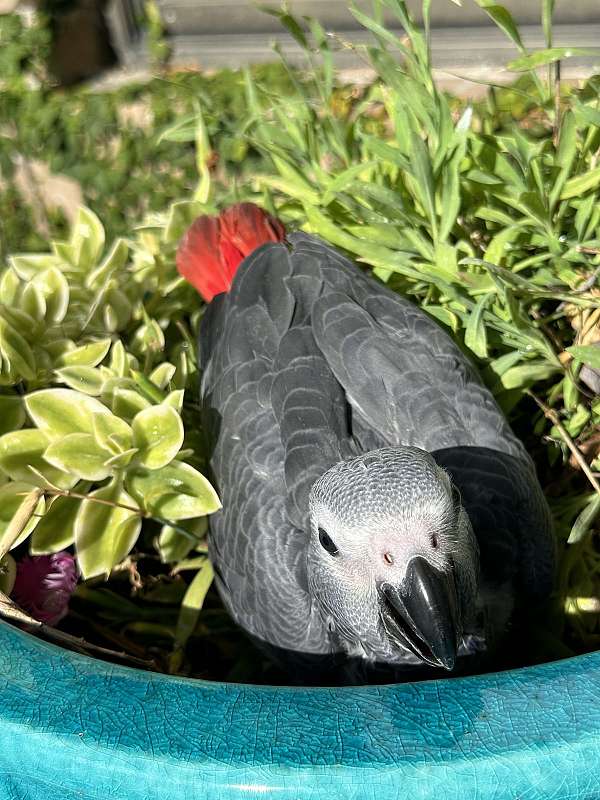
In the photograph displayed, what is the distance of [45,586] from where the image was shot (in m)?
1.06

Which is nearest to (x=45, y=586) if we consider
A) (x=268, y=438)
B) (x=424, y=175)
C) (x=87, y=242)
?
(x=268, y=438)

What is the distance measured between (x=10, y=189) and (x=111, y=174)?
0.42 m

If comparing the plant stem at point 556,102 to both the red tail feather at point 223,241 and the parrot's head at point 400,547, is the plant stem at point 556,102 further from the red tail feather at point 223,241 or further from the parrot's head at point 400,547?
the parrot's head at point 400,547

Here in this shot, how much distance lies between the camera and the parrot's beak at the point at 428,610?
792 millimetres

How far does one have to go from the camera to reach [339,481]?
0.85 metres

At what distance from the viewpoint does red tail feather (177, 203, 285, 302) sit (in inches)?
50.3

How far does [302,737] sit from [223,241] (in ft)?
2.66

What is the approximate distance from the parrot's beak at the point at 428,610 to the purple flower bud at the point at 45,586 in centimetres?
46

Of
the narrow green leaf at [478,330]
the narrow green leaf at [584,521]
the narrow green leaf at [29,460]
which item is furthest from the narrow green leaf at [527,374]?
the narrow green leaf at [29,460]

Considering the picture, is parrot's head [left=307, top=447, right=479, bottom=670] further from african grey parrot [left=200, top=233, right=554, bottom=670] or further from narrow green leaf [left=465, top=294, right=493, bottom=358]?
narrow green leaf [left=465, top=294, right=493, bottom=358]

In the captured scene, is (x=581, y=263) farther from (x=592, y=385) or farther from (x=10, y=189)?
(x=10, y=189)

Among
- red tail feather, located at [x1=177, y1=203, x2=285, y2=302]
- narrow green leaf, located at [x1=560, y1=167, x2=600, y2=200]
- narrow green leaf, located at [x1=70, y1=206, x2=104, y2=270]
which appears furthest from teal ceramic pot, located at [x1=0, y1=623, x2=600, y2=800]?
narrow green leaf, located at [x1=70, y1=206, x2=104, y2=270]

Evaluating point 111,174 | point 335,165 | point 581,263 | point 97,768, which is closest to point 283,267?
point 335,165

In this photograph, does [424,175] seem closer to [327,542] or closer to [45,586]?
[327,542]
